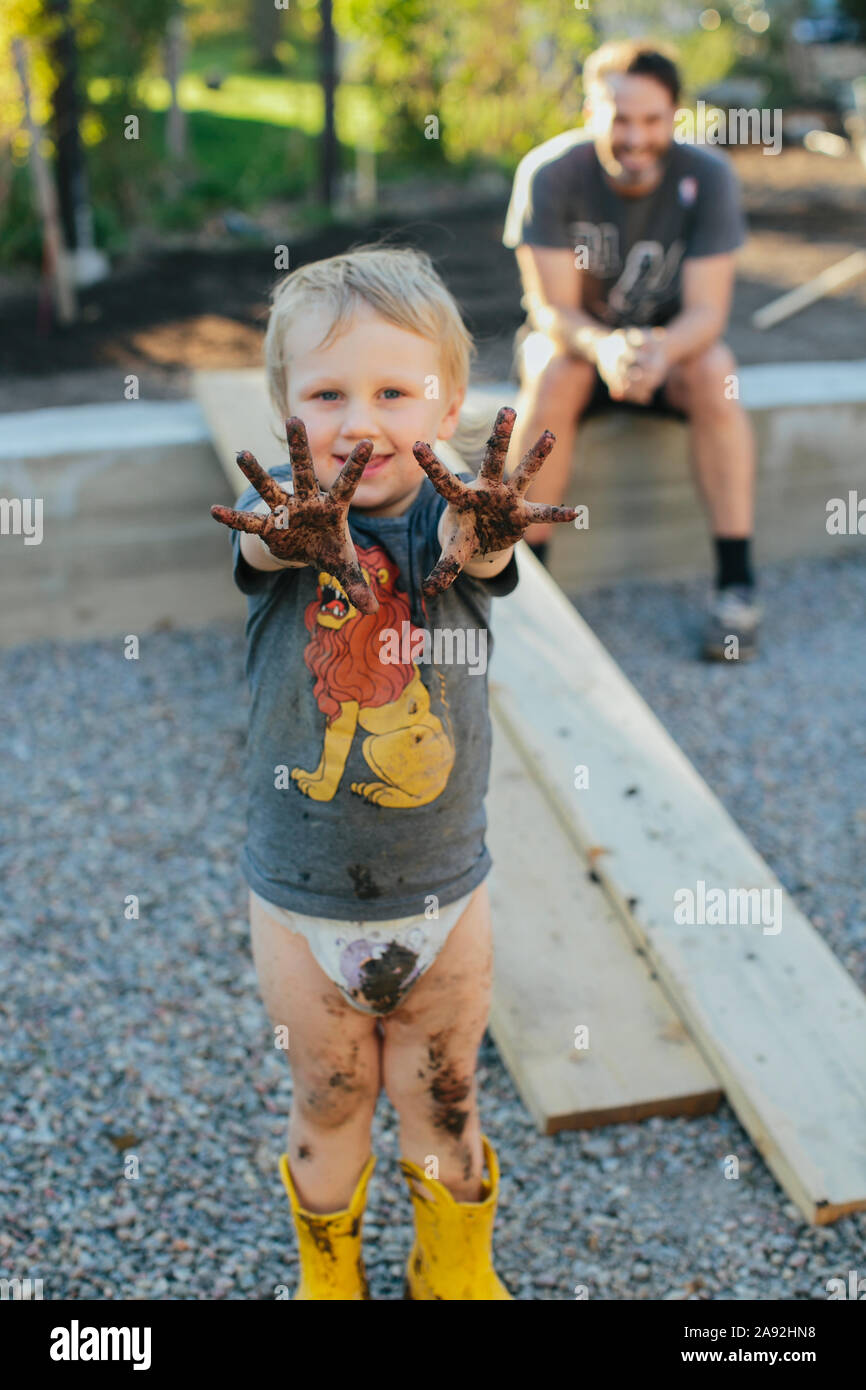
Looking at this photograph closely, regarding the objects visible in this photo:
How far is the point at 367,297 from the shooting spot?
4.61ft

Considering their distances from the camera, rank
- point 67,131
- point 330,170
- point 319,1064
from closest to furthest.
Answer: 1. point 319,1064
2. point 67,131
3. point 330,170

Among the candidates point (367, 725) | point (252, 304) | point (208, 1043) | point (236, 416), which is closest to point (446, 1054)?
point (367, 725)

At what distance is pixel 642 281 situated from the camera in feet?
12.0

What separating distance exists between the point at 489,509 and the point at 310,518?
7.5 inches

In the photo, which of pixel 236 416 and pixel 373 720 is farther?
pixel 236 416

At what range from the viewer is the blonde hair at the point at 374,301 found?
141 cm

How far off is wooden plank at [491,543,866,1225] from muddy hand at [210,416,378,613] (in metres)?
1.16

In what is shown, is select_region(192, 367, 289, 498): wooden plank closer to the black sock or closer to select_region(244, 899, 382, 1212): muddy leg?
the black sock

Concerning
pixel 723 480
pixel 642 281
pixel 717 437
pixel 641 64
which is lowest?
pixel 723 480

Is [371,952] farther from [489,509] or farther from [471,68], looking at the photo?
[471,68]

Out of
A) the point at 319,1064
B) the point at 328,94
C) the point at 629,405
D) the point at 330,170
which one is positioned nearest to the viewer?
the point at 319,1064
